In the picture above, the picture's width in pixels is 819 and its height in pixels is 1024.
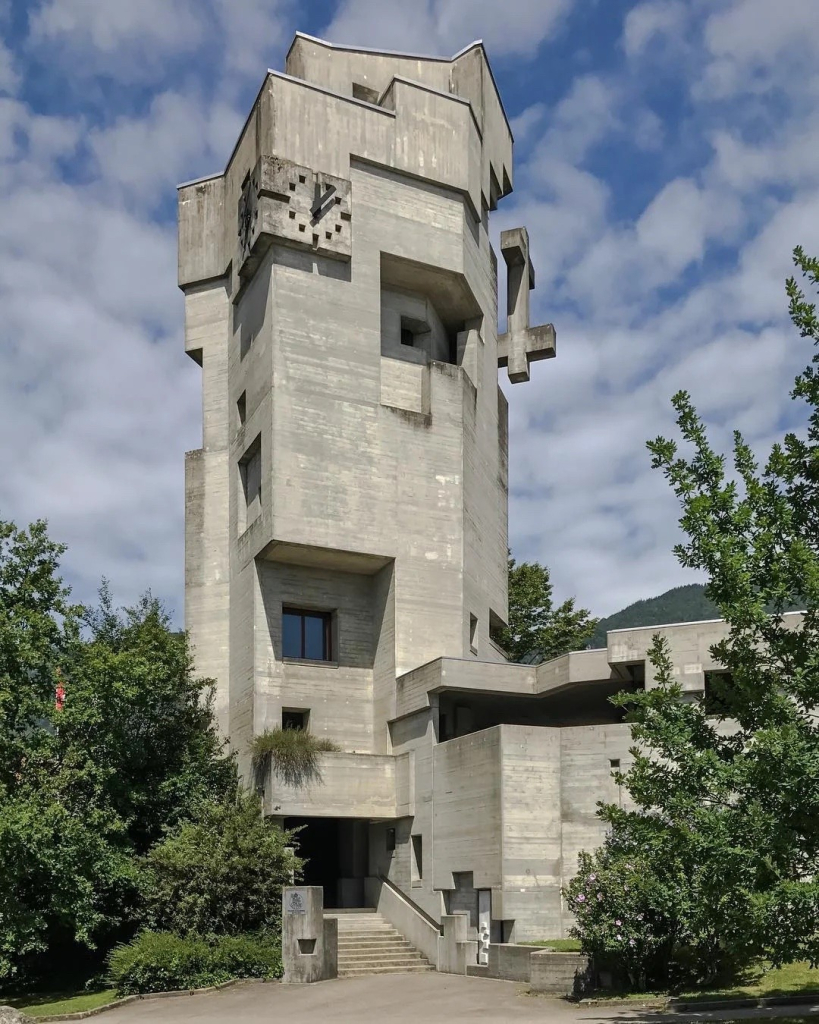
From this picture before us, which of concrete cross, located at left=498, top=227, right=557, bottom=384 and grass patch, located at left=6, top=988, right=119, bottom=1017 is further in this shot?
concrete cross, located at left=498, top=227, right=557, bottom=384

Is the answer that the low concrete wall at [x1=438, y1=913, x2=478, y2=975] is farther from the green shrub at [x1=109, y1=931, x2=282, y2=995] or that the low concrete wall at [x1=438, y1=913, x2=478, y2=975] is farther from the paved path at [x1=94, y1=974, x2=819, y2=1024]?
the green shrub at [x1=109, y1=931, x2=282, y2=995]

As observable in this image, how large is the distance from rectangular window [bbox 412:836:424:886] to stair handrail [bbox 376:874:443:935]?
1.70ft

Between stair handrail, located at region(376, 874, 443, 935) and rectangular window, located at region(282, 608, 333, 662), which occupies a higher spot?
rectangular window, located at region(282, 608, 333, 662)

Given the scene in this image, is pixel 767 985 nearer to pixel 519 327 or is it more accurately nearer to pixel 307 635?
pixel 307 635

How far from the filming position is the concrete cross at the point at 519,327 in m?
43.0

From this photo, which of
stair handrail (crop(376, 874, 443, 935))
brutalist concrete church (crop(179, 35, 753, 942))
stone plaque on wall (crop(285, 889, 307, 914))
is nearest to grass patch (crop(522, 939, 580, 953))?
brutalist concrete church (crop(179, 35, 753, 942))

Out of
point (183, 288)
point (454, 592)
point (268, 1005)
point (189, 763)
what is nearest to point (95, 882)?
point (189, 763)

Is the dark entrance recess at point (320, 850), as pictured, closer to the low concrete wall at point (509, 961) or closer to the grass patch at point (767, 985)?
the low concrete wall at point (509, 961)

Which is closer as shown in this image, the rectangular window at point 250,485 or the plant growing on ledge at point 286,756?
the plant growing on ledge at point 286,756

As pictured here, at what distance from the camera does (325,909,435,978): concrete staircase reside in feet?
90.9

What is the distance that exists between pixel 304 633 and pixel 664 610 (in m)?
135

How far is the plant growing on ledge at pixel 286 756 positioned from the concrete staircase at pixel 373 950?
12.2 feet

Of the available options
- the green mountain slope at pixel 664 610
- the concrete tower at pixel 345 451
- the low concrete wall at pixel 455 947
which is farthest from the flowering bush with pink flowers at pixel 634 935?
the green mountain slope at pixel 664 610

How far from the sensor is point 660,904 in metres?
19.3
